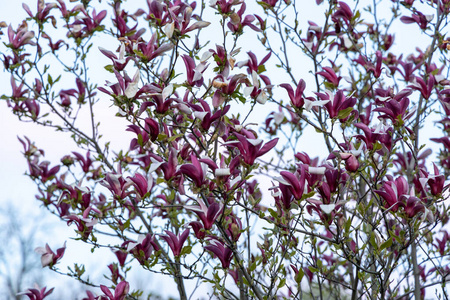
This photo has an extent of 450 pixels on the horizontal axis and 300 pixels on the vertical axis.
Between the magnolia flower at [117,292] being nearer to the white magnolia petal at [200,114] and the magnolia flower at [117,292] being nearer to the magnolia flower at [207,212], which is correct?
the magnolia flower at [207,212]

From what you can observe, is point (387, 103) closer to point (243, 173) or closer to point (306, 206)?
point (306, 206)

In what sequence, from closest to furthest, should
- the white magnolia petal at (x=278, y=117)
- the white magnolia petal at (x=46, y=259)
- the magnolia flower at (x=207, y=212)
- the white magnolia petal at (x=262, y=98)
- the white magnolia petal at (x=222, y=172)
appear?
1. the white magnolia petal at (x=222, y=172)
2. the magnolia flower at (x=207, y=212)
3. the white magnolia petal at (x=262, y=98)
4. the white magnolia petal at (x=46, y=259)
5. the white magnolia petal at (x=278, y=117)

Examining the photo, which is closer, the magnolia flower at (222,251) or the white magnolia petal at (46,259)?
the magnolia flower at (222,251)

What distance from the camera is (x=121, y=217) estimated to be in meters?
3.18

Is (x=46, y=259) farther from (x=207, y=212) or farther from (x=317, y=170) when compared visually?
(x=317, y=170)

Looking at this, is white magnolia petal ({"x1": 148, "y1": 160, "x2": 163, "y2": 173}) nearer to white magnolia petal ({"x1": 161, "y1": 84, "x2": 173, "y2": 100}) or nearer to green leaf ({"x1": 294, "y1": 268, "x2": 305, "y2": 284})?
white magnolia petal ({"x1": 161, "y1": 84, "x2": 173, "y2": 100})

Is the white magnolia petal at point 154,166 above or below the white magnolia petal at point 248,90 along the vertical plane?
below

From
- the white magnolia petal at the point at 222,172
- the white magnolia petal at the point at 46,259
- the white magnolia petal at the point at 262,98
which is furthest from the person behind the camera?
the white magnolia petal at the point at 46,259

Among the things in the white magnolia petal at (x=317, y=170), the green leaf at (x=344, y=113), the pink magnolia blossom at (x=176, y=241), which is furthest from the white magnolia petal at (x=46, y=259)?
the green leaf at (x=344, y=113)

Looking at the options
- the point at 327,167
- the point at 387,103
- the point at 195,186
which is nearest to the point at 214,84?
the point at 195,186

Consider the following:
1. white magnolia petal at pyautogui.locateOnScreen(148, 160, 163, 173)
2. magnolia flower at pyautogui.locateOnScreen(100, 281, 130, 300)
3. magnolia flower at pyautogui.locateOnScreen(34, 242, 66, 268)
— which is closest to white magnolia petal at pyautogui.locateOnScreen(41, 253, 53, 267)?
magnolia flower at pyautogui.locateOnScreen(34, 242, 66, 268)

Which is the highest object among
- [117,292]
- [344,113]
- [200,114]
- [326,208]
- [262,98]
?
[262,98]

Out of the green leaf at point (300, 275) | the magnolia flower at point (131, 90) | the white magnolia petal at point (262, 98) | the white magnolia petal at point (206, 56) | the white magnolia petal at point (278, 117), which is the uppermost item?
the white magnolia petal at point (278, 117)

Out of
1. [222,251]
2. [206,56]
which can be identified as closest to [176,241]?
[222,251]
